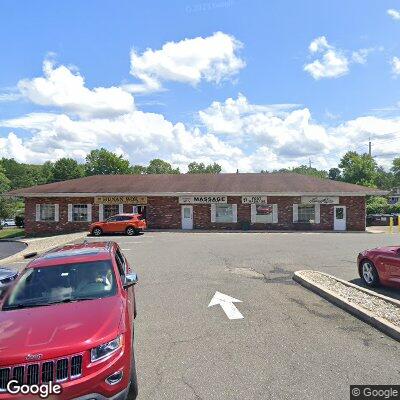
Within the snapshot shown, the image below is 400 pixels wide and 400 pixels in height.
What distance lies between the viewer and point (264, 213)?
3145 cm

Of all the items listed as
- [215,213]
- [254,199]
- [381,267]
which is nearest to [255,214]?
[254,199]

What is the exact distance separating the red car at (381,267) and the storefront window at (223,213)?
21.2 metres

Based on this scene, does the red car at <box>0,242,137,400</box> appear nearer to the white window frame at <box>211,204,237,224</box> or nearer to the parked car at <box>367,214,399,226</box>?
the white window frame at <box>211,204,237,224</box>

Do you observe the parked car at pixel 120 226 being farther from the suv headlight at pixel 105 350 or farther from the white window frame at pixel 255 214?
the suv headlight at pixel 105 350

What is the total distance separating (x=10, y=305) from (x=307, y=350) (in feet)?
12.9

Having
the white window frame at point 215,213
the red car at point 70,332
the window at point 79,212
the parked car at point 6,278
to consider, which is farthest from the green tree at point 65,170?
the red car at point 70,332

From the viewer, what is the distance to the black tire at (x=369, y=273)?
10.1 metres

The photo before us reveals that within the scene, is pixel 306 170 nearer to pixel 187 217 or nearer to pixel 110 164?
pixel 110 164

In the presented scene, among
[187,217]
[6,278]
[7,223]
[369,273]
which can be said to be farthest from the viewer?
[7,223]

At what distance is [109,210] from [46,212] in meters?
5.18

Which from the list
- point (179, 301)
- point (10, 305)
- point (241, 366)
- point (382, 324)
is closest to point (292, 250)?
point (179, 301)

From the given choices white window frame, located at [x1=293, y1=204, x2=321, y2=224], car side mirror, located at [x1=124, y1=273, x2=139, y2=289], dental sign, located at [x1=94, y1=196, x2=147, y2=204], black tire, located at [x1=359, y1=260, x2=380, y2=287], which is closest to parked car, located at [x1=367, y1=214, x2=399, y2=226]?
white window frame, located at [x1=293, y1=204, x2=321, y2=224]

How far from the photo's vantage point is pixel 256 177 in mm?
37094

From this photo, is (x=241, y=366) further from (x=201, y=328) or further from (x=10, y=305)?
(x=10, y=305)
